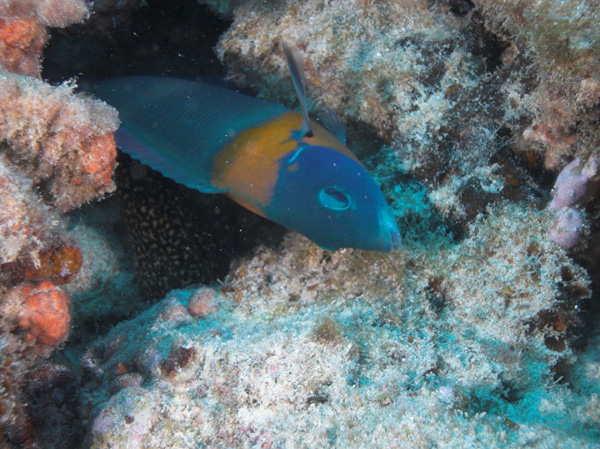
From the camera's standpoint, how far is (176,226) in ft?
12.6

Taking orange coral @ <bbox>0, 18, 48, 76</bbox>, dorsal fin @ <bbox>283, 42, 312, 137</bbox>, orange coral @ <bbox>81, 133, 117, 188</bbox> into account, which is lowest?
orange coral @ <bbox>81, 133, 117, 188</bbox>

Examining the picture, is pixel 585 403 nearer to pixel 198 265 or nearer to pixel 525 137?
pixel 525 137

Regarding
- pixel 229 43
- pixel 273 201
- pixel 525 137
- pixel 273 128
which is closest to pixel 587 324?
pixel 525 137

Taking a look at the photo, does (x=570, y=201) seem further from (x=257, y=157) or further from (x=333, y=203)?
(x=257, y=157)

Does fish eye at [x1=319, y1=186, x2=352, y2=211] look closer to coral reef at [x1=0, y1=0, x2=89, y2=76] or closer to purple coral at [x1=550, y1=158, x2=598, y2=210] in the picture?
purple coral at [x1=550, y1=158, x2=598, y2=210]

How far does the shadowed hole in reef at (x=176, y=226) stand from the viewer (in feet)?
12.5

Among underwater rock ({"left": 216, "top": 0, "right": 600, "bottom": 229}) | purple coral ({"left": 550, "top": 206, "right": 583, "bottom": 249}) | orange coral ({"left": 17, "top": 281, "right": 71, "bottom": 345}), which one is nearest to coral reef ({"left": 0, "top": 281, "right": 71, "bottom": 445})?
orange coral ({"left": 17, "top": 281, "right": 71, "bottom": 345})

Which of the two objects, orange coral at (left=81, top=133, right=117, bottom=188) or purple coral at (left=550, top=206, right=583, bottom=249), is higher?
purple coral at (left=550, top=206, right=583, bottom=249)

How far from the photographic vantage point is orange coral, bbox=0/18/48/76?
91.3 inches

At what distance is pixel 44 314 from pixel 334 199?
181 cm

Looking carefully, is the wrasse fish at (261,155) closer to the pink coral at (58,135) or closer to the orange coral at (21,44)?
the pink coral at (58,135)

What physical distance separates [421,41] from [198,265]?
302cm

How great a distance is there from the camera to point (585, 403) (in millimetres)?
2137

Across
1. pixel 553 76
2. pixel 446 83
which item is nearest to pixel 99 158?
pixel 446 83
